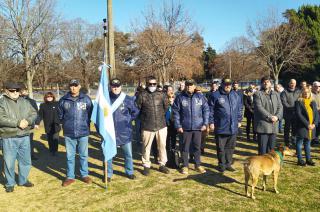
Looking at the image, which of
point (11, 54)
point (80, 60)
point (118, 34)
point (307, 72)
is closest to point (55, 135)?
point (11, 54)

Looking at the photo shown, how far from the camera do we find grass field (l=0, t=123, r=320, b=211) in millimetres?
4797

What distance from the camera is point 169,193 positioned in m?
5.36

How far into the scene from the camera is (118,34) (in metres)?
57.5

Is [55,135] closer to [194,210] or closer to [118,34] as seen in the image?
[194,210]

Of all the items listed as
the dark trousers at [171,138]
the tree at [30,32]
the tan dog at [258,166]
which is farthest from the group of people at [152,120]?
the tree at [30,32]

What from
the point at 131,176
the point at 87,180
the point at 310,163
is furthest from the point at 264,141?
the point at 87,180

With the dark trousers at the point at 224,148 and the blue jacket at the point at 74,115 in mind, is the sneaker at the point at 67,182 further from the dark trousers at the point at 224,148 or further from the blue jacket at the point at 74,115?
the dark trousers at the point at 224,148

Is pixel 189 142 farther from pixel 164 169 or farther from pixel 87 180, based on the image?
pixel 87 180

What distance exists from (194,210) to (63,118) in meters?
3.15

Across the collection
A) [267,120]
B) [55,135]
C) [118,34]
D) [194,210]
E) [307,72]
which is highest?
[118,34]

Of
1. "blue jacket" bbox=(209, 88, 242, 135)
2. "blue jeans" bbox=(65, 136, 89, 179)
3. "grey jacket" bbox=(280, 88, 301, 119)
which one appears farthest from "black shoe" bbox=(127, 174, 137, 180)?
"grey jacket" bbox=(280, 88, 301, 119)

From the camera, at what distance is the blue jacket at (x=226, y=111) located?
632 centimetres

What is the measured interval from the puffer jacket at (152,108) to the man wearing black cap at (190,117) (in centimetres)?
30

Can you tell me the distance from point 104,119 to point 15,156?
1899 millimetres
